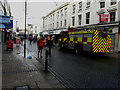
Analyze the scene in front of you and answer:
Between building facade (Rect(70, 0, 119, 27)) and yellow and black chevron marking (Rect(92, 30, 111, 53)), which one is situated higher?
building facade (Rect(70, 0, 119, 27))

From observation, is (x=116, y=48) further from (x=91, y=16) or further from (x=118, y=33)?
(x=91, y=16)

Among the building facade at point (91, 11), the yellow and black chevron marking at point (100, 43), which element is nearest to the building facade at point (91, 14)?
the building facade at point (91, 11)

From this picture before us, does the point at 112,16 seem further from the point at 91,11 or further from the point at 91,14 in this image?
the point at 91,11

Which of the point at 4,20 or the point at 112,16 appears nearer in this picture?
the point at 4,20

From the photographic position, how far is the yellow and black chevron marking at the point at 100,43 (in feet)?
32.9

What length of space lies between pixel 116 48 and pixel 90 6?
8560 mm

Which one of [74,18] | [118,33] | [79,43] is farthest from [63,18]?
[79,43]

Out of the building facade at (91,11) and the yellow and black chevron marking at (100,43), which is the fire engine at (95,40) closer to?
the yellow and black chevron marking at (100,43)

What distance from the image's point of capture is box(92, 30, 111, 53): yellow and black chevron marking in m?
10.0

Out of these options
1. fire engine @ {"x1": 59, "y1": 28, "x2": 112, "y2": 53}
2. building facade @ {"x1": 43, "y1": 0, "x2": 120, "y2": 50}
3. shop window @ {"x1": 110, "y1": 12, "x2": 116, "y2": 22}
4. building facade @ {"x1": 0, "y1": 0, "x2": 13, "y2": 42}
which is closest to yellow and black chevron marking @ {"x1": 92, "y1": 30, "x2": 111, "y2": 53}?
fire engine @ {"x1": 59, "y1": 28, "x2": 112, "y2": 53}

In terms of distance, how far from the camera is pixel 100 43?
10242 mm

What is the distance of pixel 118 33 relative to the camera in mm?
15227

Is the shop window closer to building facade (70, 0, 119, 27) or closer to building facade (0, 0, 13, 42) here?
building facade (70, 0, 119, 27)

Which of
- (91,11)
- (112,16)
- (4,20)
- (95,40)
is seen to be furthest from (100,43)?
(4,20)
